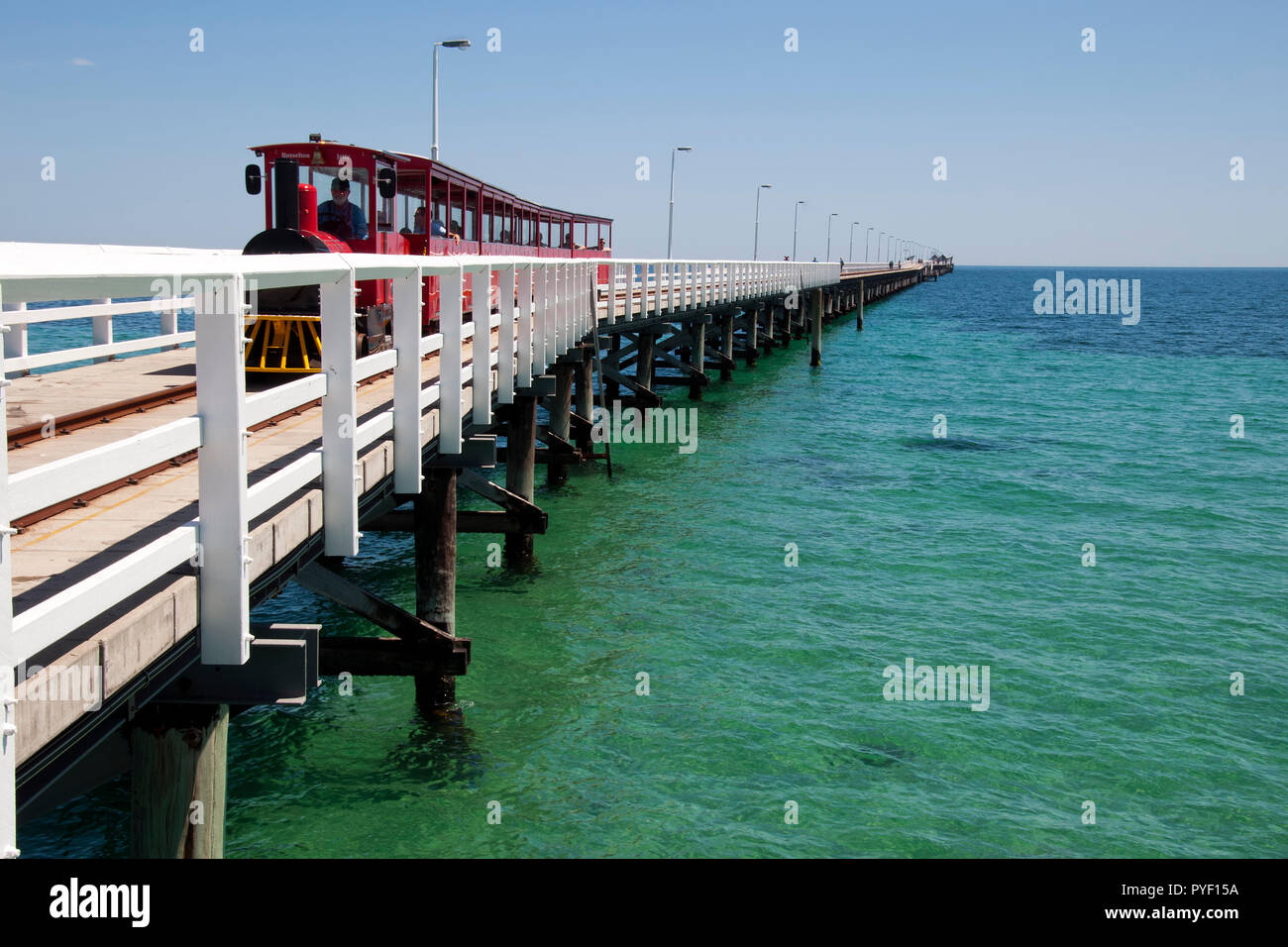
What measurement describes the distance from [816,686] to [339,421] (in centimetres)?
583

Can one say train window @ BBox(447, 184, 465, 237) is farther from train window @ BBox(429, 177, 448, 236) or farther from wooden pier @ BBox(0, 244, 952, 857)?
wooden pier @ BBox(0, 244, 952, 857)

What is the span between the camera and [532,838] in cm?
707

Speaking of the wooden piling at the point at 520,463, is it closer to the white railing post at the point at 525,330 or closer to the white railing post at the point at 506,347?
the white railing post at the point at 525,330

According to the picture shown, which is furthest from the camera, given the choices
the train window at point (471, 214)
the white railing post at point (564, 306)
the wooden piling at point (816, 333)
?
the wooden piling at point (816, 333)

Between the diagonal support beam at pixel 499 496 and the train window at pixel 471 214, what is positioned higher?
the train window at pixel 471 214

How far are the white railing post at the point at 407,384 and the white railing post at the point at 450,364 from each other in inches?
28.8

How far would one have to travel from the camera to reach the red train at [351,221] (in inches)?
371

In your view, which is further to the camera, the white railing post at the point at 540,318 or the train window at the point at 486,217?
the train window at the point at 486,217

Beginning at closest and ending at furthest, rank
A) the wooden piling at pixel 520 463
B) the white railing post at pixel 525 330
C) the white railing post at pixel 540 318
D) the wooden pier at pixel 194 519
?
the wooden pier at pixel 194 519, the white railing post at pixel 525 330, the white railing post at pixel 540 318, the wooden piling at pixel 520 463

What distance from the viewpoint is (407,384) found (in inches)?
251

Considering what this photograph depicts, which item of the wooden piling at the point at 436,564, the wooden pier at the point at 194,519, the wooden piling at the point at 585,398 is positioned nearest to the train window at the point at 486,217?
the wooden piling at the point at 585,398

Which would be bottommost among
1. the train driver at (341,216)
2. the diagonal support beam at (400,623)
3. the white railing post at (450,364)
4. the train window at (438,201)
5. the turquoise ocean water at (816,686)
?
the turquoise ocean water at (816,686)

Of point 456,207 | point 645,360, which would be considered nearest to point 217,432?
point 456,207
